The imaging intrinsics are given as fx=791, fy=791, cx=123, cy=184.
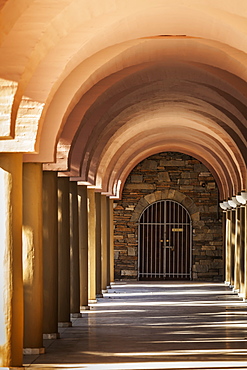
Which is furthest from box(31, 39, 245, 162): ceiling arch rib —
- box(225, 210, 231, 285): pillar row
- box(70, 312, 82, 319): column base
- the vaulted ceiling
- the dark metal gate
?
the dark metal gate

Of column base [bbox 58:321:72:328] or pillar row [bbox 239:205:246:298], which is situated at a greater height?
pillar row [bbox 239:205:246:298]

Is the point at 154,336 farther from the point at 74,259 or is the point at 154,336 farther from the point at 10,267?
the point at 10,267

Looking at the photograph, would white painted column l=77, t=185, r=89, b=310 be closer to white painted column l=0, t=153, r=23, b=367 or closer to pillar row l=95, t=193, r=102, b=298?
pillar row l=95, t=193, r=102, b=298

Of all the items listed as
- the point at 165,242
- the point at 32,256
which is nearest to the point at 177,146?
the point at 165,242

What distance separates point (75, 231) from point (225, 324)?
310 centimetres

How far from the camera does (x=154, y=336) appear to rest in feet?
37.8

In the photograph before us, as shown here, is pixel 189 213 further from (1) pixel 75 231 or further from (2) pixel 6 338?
(2) pixel 6 338

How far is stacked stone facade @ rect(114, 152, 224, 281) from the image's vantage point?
26625mm

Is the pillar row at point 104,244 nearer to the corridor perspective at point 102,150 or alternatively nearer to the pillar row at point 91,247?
the corridor perspective at point 102,150

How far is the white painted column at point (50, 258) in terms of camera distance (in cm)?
1095

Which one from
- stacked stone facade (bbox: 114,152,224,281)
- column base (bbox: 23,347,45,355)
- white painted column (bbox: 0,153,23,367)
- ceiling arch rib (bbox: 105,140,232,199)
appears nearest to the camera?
white painted column (bbox: 0,153,23,367)

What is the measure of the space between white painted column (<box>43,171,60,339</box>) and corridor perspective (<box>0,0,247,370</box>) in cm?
2

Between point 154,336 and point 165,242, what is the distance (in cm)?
1531

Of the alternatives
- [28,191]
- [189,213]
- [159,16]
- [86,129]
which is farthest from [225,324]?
[189,213]
